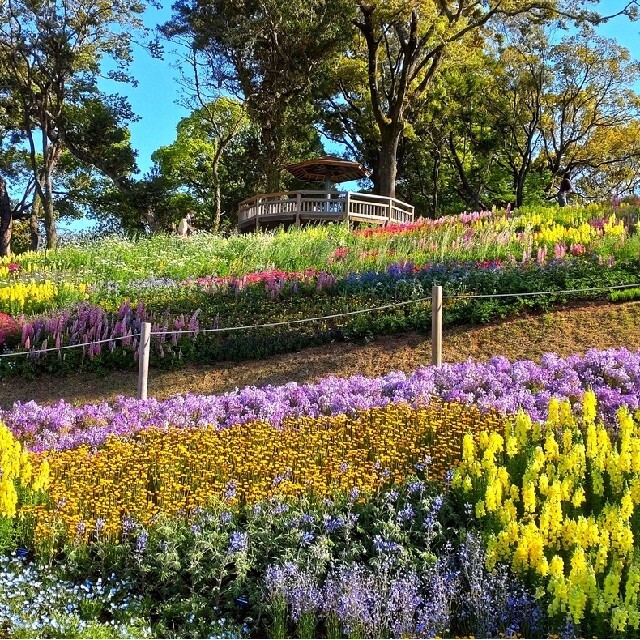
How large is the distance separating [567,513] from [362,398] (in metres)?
3.26

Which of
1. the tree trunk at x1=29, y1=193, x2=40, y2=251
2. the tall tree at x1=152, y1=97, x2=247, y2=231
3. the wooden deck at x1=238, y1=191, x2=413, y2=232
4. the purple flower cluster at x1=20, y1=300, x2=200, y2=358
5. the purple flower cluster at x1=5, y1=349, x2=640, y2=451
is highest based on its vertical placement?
the tall tree at x1=152, y1=97, x2=247, y2=231

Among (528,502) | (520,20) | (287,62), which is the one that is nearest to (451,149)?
(520,20)

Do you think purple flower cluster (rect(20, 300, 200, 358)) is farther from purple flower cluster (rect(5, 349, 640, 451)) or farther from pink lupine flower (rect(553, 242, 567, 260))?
pink lupine flower (rect(553, 242, 567, 260))

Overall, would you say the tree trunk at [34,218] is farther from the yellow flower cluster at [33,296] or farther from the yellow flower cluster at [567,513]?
the yellow flower cluster at [567,513]

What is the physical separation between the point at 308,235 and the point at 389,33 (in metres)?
17.2

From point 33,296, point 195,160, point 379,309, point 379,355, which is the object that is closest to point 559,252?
point 379,309

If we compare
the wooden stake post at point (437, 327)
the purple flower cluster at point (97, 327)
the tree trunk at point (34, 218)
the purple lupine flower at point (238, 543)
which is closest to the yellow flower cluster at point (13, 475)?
the purple lupine flower at point (238, 543)

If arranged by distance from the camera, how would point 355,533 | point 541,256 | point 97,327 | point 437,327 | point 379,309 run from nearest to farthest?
point 355,533 → point 437,327 → point 379,309 → point 97,327 → point 541,256

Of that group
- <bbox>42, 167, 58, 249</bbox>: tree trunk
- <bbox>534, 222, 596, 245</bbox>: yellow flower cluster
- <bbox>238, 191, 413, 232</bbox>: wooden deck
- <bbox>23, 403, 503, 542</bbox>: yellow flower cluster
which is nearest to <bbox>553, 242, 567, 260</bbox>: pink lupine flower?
<bbox>534, 222, 596, 245</bbox>: yellow flower cluster

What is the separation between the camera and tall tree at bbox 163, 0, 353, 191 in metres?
28.6

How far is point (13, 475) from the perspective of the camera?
5.64m

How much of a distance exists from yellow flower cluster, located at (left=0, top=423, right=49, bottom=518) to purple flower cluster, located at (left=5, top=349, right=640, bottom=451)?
1172mm

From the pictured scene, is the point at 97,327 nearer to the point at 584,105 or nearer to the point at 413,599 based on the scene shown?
the point at 413,599

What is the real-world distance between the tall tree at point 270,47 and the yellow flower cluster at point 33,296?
17.6 m
